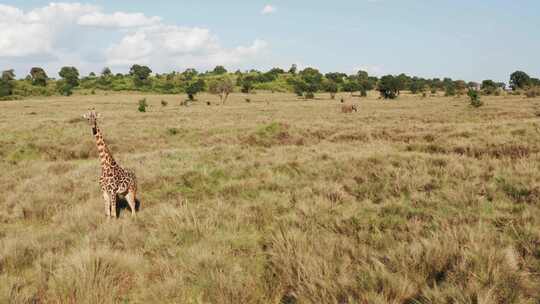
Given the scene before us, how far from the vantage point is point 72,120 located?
33344 millimetres

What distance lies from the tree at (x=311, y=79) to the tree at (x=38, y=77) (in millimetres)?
70486

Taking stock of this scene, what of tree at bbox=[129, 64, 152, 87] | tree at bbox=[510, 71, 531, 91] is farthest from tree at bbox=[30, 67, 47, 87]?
tree at bbox=[510, 71, 531, 91]

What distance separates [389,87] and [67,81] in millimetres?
88210

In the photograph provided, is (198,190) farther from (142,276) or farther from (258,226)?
(142,276)

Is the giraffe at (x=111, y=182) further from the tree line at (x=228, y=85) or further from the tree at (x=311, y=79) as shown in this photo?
the tree at (x=311, y=79)

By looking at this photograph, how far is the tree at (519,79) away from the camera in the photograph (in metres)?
102

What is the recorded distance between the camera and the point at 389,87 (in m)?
79.3

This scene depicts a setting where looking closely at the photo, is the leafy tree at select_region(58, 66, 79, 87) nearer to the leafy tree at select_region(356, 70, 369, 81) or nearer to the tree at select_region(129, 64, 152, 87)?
the tree at select_region(129, 64, 152, 87)

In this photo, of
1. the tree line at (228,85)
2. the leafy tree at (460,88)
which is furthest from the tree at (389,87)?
the leafy tree at (460,88)

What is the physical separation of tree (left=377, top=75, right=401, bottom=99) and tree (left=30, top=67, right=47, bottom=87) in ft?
286

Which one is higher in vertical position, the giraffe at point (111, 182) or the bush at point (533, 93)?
the bush at point (533, 93)

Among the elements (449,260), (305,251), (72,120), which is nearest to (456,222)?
(449,260)

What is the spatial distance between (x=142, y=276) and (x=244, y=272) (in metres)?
1.29

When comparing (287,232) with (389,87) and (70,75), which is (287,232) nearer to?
(389,87)
